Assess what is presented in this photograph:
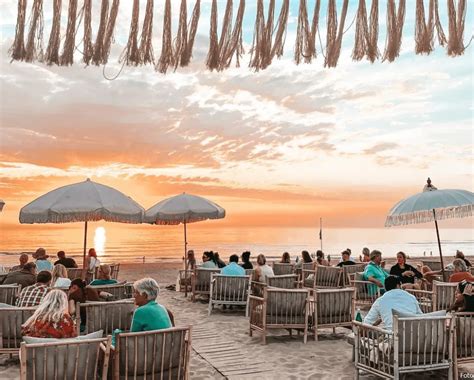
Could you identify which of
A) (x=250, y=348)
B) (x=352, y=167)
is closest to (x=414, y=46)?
(x=250, y=348)

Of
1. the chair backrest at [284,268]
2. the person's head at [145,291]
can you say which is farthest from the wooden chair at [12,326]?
the chair backrest at [284,268]

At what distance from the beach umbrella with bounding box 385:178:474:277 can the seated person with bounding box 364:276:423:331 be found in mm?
3853

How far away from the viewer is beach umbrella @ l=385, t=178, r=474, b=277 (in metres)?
8.60

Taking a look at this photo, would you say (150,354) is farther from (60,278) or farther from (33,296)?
(60,278)

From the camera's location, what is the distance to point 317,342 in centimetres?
688

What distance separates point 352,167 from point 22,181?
2056 centimetres

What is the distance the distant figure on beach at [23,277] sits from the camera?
7.54 metres

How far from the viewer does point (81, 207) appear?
25.7 feet

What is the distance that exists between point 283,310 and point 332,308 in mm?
723

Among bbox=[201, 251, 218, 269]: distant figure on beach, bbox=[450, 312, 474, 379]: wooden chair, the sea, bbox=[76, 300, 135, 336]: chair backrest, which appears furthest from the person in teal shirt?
the sea

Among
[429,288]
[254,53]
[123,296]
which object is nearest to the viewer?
[254,53]

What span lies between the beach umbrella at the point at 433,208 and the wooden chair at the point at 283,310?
2.91 m

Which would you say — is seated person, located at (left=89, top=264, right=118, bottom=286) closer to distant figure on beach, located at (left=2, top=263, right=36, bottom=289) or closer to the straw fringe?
distant figure on beach, located at (left=2, top=263, right=36, bottom=289)

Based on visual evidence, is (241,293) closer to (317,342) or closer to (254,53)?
(317,342)
